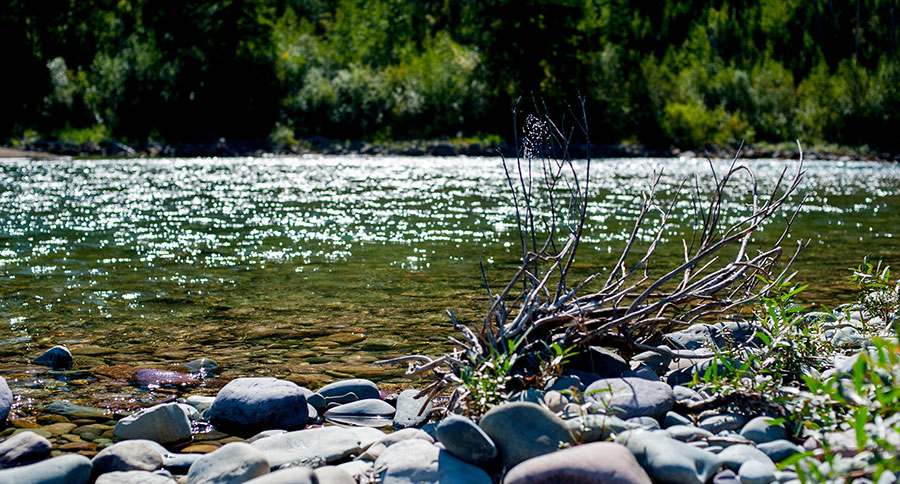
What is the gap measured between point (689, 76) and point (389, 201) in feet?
156

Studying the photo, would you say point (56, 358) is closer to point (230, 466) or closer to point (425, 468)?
point (230, 466)

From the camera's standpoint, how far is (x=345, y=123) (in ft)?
176

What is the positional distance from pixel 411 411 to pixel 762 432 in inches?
81.7

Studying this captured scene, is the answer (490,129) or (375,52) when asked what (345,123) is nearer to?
(490,129)

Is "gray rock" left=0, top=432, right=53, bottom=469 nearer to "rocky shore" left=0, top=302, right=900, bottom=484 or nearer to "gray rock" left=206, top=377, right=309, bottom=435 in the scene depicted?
"rocky shore" left=0, top=302, right=900, bottom=484

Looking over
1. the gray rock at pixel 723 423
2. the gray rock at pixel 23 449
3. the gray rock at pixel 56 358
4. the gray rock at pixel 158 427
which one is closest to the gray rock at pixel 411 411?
the gray rock at pixel 158 427

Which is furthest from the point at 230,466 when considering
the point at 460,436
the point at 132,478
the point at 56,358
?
→ the point at 56,358

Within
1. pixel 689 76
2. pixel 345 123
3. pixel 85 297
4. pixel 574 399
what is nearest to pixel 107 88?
pixel 345 123

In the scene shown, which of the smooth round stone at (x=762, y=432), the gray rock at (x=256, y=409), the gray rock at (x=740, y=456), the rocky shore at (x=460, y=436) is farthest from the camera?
the gray rock at (x=256, y=409)

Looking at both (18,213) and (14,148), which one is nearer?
(18,213)

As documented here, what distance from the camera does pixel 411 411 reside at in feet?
15.4

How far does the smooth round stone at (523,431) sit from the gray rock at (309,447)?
899 millimetres

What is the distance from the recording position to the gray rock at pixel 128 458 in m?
3.85

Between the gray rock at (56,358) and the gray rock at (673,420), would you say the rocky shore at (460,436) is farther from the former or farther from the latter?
the gray rock at (56,358)
